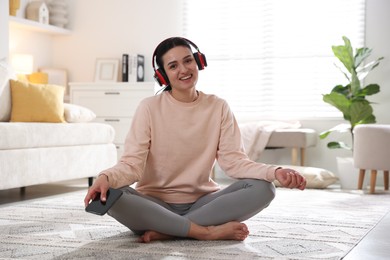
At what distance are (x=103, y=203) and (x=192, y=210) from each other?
507mm

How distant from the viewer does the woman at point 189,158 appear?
213cm

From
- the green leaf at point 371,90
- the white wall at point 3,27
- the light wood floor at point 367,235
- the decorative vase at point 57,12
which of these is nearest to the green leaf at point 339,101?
the green leaf at point 371,90

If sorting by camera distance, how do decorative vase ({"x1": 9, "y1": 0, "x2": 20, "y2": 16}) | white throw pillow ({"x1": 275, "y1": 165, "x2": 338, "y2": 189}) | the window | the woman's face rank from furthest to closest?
1. the window
2. decorative vase ({"x1": 9, "y1": 0, "x2": 20, "y2": 16})
3. white throw pillow ({"x1": 275, "y1": 165, "x2": 338, "y2": 189})
4. the woman's face

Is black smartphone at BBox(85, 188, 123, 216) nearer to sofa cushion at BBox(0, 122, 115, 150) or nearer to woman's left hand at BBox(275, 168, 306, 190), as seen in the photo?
woman's left hand at BBox(275, 168, 306, 190)

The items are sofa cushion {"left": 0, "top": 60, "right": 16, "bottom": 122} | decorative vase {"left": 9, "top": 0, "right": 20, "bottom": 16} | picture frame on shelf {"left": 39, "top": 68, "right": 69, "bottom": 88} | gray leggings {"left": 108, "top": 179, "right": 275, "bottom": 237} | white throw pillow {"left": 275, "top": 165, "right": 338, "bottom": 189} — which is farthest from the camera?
picture frame on shelf {"left": 39, "top": 68, "right": 69, "bottom": 88}

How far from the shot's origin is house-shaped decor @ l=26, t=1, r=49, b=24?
5.57m

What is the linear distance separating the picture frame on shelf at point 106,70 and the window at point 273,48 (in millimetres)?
774

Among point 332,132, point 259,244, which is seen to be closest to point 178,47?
point 259,244

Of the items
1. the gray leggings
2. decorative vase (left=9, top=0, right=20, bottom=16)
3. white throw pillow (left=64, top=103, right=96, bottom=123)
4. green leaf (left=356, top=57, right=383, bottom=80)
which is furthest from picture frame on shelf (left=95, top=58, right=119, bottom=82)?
the gray leggings

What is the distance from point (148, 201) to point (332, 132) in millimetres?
3565

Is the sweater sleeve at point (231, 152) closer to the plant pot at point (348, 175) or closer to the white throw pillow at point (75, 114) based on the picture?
the white throw pillow at point (75, 114)

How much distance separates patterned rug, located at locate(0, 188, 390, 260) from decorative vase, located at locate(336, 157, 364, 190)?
3.91ft

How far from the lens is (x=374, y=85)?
4883 millimetres

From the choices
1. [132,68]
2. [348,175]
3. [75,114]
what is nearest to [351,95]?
[348,175]
